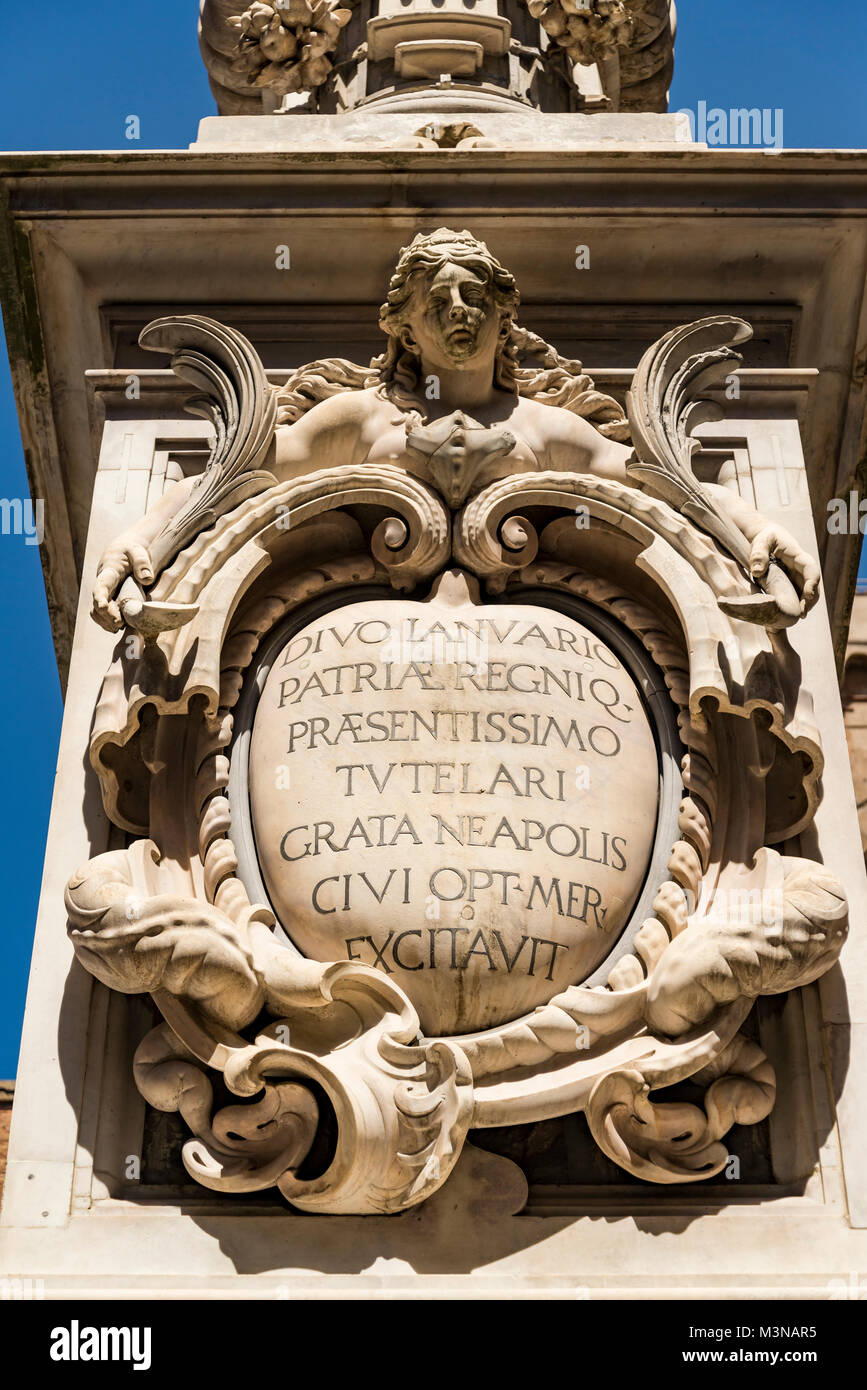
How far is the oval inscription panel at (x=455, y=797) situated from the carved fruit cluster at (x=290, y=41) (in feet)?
16.3

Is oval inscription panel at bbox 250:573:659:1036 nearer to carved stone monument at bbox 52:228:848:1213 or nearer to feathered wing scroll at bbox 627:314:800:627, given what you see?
carved stone monument at bbox 52:228:848:1213

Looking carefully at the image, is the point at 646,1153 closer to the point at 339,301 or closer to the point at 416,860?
the point at 416,860

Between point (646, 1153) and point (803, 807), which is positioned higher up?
point (803, 807)

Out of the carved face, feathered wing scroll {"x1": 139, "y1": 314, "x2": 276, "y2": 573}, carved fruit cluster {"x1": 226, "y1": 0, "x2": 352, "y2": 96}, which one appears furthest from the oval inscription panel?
carved fruit cluster {"x1": 226, "y1": 0, "x2": 352, "y2": 96}

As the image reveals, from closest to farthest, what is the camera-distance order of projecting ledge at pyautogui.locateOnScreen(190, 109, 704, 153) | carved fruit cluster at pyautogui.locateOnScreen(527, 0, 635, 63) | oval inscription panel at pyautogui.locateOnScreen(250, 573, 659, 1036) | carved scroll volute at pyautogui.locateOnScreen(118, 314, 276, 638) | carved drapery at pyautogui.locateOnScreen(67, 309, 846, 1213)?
1. carved drapery at pyautogui.locateOnScreen(67, 309, 846, 1213)
2. oval inscription panel at pyautogui.locateOnScreen(250, 573, 659, 1036)
3. carved scroll volute at pyautogui.locateOnScreen(118, 314, 276, 638)
4. projecting ledge at pyautogui.locateOnScreen(190, 109, 704, 153)
5. carved fruit cluster at pyautogui.locateOnScreen(527, 0, 635, 63)

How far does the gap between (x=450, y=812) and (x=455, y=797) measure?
75 millimetres

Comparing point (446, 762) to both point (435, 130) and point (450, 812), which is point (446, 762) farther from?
point (435, 130)

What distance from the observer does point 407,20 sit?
12812mm

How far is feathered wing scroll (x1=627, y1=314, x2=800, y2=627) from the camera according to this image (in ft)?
29.3

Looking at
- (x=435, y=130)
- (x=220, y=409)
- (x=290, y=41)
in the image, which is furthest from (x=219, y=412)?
(x=290, y=41)

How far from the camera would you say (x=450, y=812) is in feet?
26.9

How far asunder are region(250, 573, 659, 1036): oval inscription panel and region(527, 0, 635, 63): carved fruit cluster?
4764mm

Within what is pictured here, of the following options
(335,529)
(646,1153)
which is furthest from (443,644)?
(646,1153)
